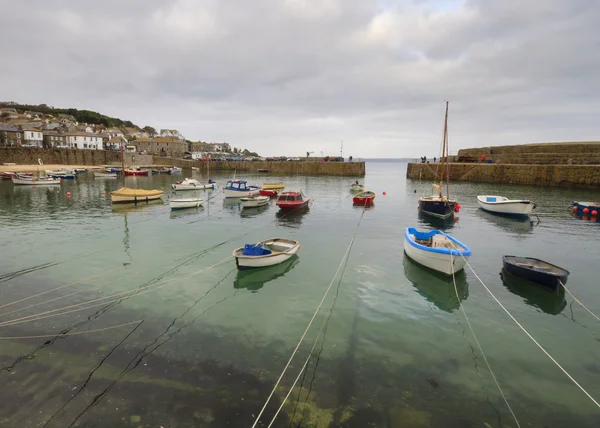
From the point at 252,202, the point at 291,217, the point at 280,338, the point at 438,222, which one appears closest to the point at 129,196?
the point at 252,202

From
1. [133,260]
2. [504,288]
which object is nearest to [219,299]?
[133,260]

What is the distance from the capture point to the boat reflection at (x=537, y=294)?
1436 cm

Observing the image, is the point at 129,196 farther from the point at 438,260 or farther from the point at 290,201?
the point at 438,260

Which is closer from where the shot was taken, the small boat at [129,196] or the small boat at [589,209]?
the small boat at [589,209]

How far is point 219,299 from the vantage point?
14703 millimetres

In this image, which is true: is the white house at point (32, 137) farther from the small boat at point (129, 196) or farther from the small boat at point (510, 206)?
the small boat at point (510, 206)

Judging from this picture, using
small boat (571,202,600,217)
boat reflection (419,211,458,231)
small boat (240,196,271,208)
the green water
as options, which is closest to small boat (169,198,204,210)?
small boat (240,196,271,208)

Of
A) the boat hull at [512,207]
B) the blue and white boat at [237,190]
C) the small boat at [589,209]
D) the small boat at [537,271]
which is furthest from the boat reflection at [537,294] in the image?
the blue and white boat at [237,190]

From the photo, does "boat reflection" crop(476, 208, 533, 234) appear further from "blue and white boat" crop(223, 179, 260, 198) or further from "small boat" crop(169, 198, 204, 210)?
"small boat" crop(169, 198, 204, 210)

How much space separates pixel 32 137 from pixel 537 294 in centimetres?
14680

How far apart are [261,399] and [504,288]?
14.3 meters

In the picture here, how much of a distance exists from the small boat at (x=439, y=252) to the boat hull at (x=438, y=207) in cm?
1422

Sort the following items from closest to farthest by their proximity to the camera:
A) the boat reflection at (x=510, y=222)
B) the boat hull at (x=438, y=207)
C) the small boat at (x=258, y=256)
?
the small boat at (x=258, y=256) → the boat reflection at (x=510, y=222) → the boat hull at (x=438, y=207)

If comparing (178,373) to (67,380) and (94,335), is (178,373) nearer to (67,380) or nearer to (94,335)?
(67,380)
